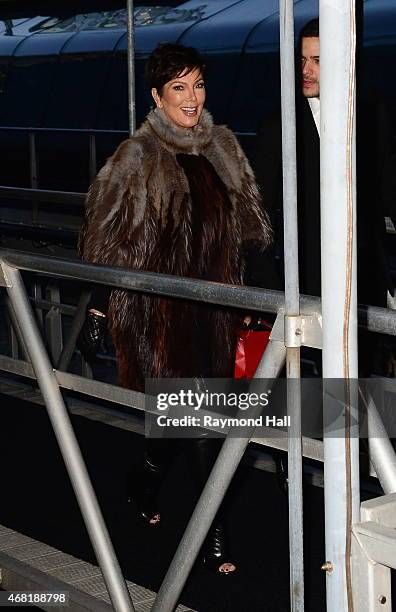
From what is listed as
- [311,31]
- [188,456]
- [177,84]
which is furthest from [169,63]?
[188,456]

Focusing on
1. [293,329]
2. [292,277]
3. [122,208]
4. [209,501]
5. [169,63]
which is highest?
[169,63]

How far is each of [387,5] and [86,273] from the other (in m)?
13.4

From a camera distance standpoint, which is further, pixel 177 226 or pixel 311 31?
pixel 177 226

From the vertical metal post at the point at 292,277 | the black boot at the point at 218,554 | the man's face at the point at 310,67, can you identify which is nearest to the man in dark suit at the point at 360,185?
the man's face at the point at 310,67

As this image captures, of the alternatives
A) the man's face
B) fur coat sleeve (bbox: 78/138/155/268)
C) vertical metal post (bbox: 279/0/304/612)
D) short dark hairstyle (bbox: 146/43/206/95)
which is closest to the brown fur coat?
fur coat sleeve (bbox: 78/138/155/268)

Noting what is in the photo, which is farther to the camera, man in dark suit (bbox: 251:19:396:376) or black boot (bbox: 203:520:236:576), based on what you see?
black boot (bbox: 203:520:236:576)

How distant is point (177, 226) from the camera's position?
425 cm

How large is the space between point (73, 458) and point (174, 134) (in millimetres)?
1147

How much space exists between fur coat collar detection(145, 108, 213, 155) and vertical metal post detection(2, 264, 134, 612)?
83cm

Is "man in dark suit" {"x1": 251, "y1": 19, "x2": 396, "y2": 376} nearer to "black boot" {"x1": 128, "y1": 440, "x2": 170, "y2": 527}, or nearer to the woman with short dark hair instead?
the woman with short dark hair

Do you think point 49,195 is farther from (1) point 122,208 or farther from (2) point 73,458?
(2) point 73,458

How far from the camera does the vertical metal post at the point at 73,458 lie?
3602 mm

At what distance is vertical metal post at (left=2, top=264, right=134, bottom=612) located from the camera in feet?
11.8

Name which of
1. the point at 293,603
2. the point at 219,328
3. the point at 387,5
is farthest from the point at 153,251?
the point at 387,5
